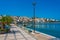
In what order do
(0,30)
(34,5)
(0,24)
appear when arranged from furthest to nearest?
(0,24) → (0,30) → (34,5)

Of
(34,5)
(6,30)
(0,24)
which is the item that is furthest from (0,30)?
(34,5)

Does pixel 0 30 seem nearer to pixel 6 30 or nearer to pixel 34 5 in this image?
pixel 6 30

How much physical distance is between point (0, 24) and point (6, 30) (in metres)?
3.08

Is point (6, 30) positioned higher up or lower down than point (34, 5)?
lower down

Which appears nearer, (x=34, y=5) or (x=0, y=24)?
(x=34, y=5)

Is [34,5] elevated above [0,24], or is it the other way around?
[34,5]

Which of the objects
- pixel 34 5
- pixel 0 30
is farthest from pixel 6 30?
pixel 34 5

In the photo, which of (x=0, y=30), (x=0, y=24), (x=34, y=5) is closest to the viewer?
(x=34, y=5)

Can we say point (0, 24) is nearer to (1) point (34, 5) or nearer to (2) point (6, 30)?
(2) point (6, 30)

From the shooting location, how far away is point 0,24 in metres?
31.4

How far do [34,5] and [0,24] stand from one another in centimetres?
988

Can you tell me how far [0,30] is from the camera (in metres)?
27.5

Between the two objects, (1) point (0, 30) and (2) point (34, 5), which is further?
(1) point (0, 30)

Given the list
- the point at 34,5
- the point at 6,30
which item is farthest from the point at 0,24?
the point at 34,5
